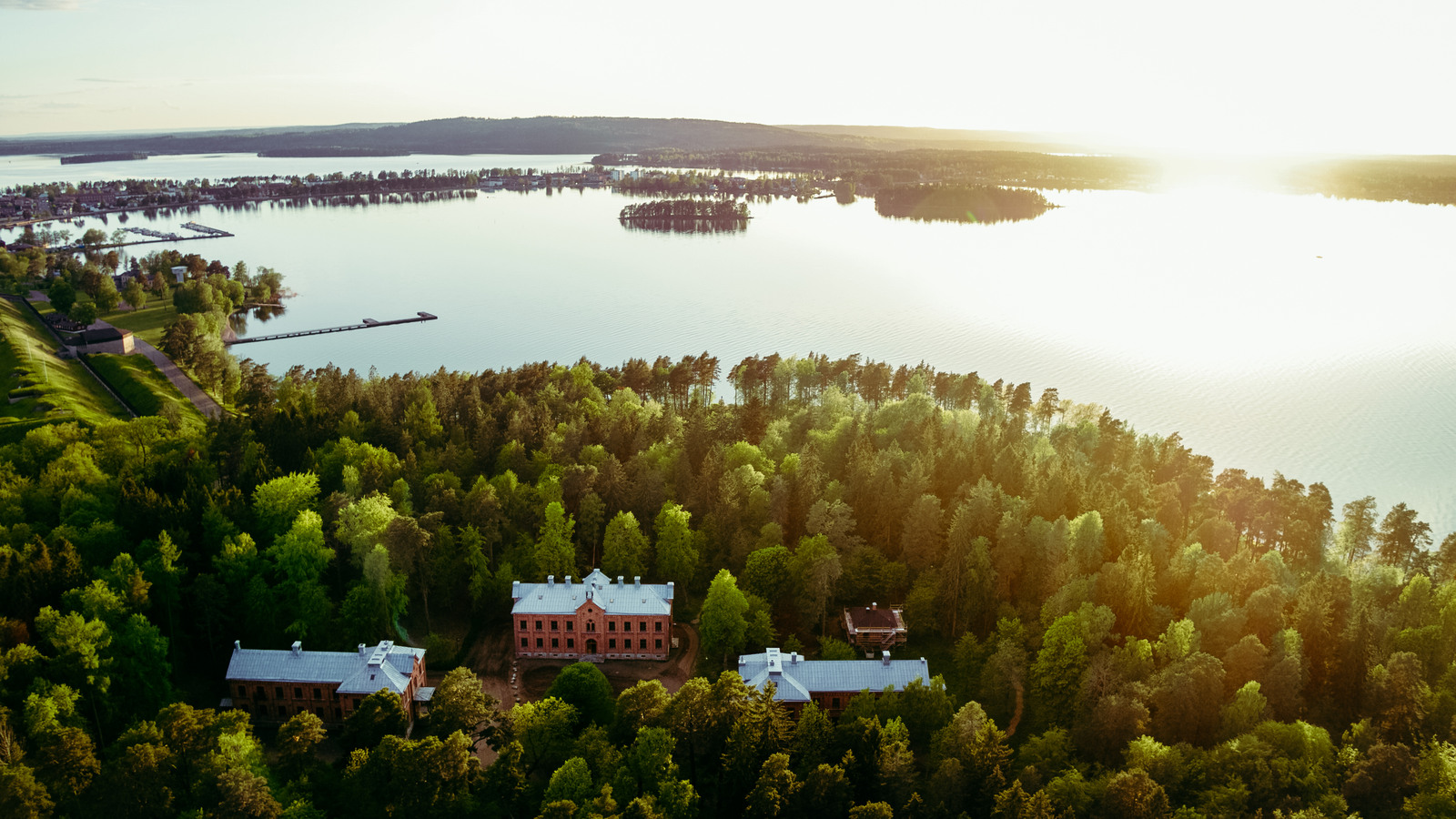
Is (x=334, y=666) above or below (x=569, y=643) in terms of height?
above

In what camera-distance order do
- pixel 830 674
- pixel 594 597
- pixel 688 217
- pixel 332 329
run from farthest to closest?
pixel 688 217 < pixel 332 329 < pixel 594 597 < pixel 830 674

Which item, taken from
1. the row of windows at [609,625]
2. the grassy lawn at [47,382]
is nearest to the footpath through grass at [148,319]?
the grassy lawn at [47,382]

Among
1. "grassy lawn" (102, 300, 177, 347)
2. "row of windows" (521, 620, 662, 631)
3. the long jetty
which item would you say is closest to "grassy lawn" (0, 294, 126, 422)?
"grassy lawn" (102, 300, 177, 347)

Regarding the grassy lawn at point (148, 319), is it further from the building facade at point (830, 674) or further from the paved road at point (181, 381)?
the building facade at point (830, 674)

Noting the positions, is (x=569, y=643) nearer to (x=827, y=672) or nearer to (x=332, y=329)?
(x=827, y=672)

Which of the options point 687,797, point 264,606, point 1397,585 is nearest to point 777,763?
point 687,797

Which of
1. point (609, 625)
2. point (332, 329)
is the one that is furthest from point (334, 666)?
point (332, 329)
